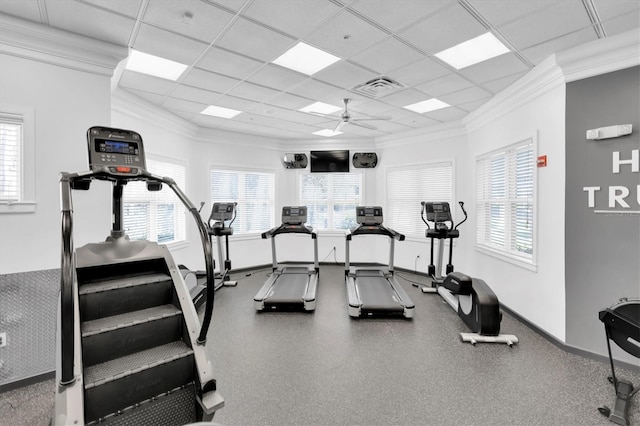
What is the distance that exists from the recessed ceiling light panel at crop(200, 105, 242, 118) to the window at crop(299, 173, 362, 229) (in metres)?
2.44

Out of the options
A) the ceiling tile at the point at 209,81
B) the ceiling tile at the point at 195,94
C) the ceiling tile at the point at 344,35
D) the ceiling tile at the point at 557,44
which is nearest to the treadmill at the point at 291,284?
the ceiling tile at the point at 195,94

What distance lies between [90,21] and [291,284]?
4.06 m

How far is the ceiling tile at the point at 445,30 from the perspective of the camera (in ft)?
7.78

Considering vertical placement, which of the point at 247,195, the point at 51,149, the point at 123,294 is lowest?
the point at 123,294

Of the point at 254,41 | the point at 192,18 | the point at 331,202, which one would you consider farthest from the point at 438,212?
the point at 192,18

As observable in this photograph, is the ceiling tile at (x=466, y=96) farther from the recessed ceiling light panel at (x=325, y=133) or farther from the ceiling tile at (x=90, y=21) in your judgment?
the ceiling tile at (x=90, y=21)

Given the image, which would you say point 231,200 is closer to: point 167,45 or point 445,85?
point 167,45

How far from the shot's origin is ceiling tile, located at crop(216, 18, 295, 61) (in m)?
2.55

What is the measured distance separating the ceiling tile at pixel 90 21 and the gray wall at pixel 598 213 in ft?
14.1

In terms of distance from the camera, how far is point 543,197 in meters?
3.38

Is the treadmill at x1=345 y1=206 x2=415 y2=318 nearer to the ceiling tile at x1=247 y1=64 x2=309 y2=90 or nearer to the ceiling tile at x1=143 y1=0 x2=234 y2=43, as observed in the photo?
the ceiling tile at x1=247 y1=64 x2=309 y2=90

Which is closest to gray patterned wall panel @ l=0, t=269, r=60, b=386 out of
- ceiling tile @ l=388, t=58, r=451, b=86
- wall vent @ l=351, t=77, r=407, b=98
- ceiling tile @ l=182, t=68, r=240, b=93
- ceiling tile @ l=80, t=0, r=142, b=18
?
ceiling tile @ l=80, t=0, r=142, b=18

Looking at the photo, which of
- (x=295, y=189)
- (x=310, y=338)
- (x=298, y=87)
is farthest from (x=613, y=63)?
(x=295, y=189)

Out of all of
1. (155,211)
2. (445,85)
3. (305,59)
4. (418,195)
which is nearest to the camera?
(305,59)
